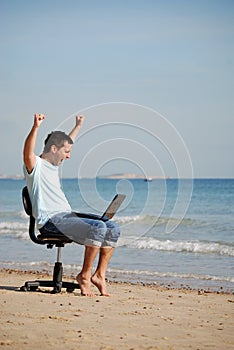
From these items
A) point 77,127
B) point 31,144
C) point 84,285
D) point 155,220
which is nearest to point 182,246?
point 77,127

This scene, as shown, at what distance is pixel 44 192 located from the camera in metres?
6.82

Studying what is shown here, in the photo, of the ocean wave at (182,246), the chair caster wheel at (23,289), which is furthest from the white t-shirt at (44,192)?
the ocean wave at (182,246)

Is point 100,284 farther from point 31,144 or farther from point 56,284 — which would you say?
point 31,144

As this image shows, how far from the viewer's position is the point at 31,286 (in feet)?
23.0

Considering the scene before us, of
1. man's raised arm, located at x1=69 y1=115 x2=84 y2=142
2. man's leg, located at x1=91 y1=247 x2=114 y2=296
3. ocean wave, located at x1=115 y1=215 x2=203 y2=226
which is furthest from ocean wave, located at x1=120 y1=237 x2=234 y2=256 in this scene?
man's leg, located at x1=91 y1=247 x2=114 y2=296

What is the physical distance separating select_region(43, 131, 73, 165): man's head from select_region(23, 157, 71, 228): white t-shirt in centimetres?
9

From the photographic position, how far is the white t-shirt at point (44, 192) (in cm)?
676

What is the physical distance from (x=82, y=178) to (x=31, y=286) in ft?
3.44

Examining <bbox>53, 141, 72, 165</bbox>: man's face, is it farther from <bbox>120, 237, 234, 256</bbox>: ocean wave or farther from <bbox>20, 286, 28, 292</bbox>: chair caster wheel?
<bbox>120, 237, 234, 256</bbox>: ocean wave

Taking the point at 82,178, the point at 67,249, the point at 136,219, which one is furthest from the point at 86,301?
the point at 136,219

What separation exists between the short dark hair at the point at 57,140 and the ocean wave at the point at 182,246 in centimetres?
580

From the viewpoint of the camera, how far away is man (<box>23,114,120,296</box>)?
6758 millimetres

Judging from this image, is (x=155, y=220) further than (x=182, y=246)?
Yes

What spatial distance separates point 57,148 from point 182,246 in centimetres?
666
